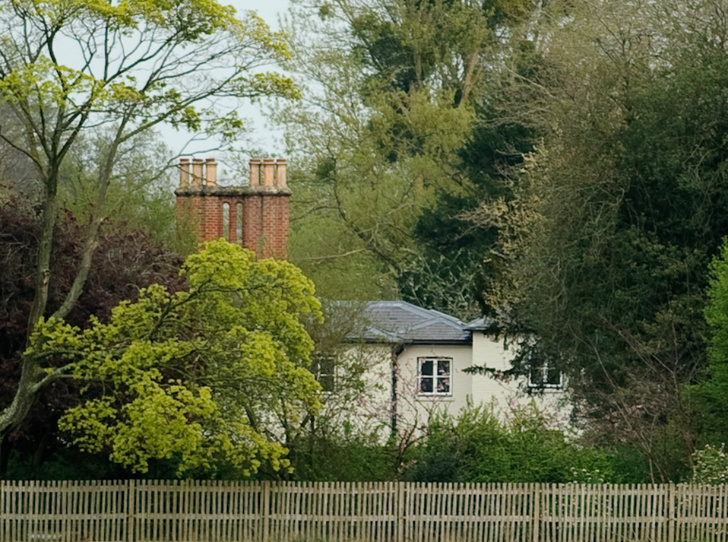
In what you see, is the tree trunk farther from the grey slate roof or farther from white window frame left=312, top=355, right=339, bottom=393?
the grey slate roof

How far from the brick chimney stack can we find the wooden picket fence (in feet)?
45.8

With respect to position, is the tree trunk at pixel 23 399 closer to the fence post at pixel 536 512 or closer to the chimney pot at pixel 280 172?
the fence post at pixel 536 512

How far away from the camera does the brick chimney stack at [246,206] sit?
38062mm

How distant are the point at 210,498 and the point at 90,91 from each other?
750 centimetres

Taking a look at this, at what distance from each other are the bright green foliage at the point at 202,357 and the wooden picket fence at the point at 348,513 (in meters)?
0.85

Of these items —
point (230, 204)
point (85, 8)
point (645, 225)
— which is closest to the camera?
point (85, 8)

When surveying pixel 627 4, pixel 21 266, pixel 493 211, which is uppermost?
pixel 627 4

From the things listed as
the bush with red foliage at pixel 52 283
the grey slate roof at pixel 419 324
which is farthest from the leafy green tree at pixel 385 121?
the bush with red foliage at pixel 52 283

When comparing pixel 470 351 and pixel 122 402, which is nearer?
pixel 122 402

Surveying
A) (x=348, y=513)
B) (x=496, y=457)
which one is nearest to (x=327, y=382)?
(x=496, y=457)

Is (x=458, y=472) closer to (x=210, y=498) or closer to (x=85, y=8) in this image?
(x=210, y=498)

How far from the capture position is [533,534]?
80.1 feet

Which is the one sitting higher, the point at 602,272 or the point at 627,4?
the point at 627,4

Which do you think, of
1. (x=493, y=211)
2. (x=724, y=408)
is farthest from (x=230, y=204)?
(x=724, y=408)
